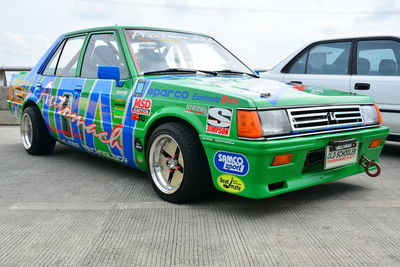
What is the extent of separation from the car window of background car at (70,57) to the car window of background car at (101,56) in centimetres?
22

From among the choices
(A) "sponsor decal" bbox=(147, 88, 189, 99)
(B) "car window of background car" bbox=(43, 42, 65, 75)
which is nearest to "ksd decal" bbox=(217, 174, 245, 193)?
(A) "sponsor decal" bbox=(147, 88, 189, 99)

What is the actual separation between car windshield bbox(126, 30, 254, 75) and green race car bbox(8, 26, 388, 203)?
0.01m

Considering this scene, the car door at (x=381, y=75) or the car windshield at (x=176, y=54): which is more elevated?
the car windshield at (x=176, y=54)

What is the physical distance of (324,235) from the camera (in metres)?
2.76

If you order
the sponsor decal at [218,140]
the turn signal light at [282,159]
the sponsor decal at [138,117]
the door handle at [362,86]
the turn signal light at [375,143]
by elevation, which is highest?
the sponsor decal at [138,117]

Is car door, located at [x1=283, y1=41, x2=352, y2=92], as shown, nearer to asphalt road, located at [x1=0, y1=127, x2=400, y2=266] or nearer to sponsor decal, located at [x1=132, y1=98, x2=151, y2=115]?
asphalt road, located at [x1=0, y1=127, x2=400, y2=266]

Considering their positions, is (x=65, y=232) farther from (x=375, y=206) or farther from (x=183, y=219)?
(x=375, y=206)

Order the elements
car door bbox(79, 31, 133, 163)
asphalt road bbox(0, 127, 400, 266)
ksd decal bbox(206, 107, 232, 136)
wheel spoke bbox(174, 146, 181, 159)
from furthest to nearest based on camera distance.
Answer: car door bbox(79, 31, 133, 163) < wheel spoke bbox(174, 146, 181, 159) < ksd decal bbox(206, 107, 232, 136) < asphalt road bbox(0, 127, 400, 266)

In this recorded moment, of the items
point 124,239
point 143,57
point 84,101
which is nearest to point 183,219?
point 124,239

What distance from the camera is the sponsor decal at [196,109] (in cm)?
313

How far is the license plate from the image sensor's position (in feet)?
10.7

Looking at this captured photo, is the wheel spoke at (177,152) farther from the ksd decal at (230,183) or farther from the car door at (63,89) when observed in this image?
the car door at (63,89)

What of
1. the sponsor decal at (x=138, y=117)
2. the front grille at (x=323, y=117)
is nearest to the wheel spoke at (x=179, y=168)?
the sponsor decal at (x=138, y=117)

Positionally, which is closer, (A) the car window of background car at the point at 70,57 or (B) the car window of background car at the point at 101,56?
(B) the car window of background car at the point at 101,56
